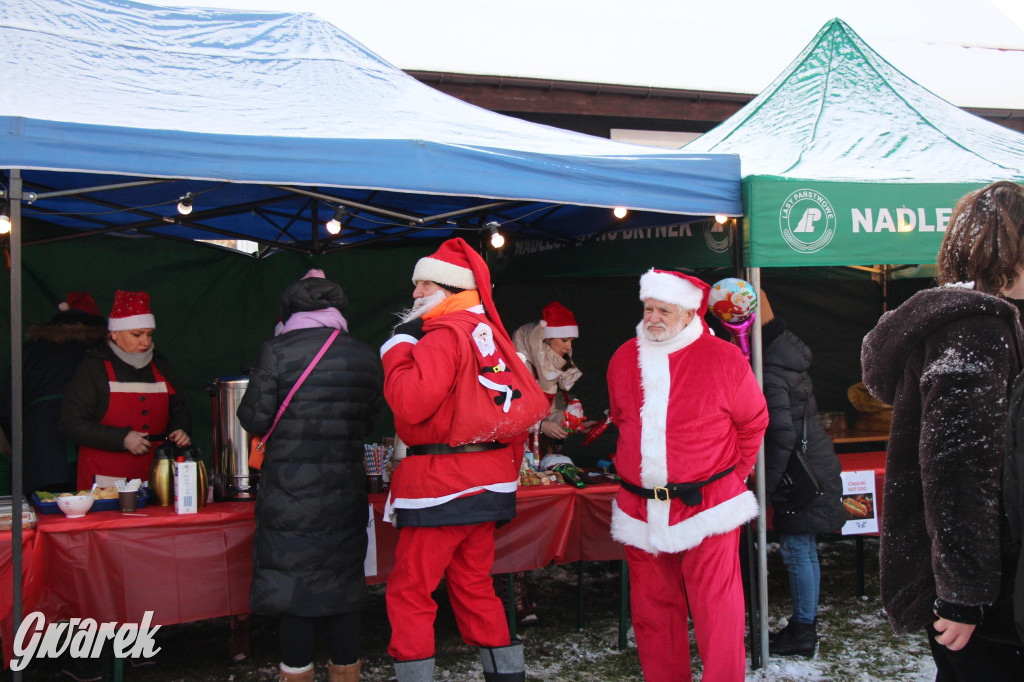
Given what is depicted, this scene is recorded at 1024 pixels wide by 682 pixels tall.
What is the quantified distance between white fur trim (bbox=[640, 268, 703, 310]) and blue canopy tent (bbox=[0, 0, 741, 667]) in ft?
1.66

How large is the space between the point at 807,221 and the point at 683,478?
4.67 feet

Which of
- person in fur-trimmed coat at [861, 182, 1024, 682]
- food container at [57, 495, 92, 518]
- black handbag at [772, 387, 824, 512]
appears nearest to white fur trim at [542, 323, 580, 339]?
black handbag at [772, 387, 824, 512]

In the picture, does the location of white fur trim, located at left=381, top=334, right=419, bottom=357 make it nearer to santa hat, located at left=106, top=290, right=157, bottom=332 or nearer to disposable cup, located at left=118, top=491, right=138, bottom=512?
disposable cup, located at left=118, top=491, right=138, bottom=512

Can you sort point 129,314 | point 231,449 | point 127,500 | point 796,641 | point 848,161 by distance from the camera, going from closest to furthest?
→ point 127,500 → point 231,449 → point 129,314 → point 796,641 → point 848,161

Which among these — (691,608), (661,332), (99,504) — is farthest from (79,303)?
(691,608)

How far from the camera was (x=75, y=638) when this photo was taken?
316 cm

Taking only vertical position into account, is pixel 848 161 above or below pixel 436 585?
above

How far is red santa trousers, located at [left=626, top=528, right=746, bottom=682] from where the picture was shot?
2.99 meters

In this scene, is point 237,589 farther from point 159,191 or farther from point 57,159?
point 159,191

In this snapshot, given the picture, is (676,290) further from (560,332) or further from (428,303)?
(560,332)

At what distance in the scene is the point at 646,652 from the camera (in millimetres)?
3133

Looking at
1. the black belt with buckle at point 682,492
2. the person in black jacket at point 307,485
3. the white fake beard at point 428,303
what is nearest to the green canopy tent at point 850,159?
the black belt with buckle at point 682,492

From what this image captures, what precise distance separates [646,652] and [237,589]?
163 centimetres

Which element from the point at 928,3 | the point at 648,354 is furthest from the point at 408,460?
the point at 928,3
